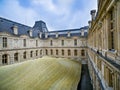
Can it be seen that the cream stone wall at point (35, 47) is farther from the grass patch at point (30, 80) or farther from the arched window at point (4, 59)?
the grass patch at point (30, 80)

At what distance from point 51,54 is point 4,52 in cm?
1944

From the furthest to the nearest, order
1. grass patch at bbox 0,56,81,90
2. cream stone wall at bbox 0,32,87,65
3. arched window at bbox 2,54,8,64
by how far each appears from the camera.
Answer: cream stone wall at bbox 0,32,87,65
arched window at bbox 2,54,8,64
grass patch at bbox 0,56,81,90

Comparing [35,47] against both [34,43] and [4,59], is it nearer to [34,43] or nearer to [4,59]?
[34,43]

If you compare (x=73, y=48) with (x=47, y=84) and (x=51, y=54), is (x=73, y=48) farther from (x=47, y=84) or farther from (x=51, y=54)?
(x=47, y=84)

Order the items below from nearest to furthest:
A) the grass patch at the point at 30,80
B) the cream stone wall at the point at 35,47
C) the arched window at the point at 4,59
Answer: the grass patch at the point at 30,80 < the arched window at the point at 4,59 < the cream stone wall at the point at 35,47

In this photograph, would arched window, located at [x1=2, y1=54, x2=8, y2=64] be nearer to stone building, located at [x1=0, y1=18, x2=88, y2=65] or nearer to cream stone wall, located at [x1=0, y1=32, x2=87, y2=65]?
stone building, located at [x1=0, y1=18, x2=88, y2=65]

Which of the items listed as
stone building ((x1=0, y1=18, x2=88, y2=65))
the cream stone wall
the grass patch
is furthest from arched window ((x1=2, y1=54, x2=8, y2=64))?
the grass patch

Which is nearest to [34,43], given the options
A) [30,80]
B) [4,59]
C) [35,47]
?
[35,47]

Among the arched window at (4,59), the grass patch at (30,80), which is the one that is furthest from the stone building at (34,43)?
the grass patch at (30,80)

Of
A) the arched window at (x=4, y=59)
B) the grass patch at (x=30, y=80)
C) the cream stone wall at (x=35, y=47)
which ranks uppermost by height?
the cream stone wall at (x=35, y=47)

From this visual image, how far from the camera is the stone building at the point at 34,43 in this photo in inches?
1032

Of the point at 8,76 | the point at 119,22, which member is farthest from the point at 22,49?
the point at 119,22

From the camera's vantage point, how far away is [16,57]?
96.2ft

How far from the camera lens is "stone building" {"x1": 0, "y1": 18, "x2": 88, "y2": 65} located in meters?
26.2
